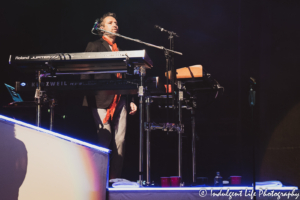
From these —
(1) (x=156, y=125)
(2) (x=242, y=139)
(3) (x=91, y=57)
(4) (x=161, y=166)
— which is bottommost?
(4) (x=161, y=166)

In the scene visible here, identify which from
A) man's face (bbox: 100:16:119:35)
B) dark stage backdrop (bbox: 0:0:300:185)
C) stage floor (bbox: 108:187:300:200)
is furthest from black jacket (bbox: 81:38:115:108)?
stage floor (bbox: 108:187:300:200)

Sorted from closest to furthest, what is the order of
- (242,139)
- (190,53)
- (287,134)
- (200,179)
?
(200,179), (287,134), (242,139), (190,53)

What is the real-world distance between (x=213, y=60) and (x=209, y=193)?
254 cm

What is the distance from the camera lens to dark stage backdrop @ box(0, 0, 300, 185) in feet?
12.4

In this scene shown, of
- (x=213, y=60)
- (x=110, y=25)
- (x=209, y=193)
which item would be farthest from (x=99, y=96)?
(x=213, y=60)

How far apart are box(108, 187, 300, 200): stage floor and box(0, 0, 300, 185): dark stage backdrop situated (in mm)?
1249

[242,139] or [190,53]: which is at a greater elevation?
[190,53]

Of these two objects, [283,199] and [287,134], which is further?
[287,134]

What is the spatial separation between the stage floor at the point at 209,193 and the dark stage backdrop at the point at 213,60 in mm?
1249

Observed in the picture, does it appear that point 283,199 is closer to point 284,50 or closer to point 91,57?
point 91,57

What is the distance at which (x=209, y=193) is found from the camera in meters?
2.23

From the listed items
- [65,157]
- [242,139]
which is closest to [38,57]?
[65,157]

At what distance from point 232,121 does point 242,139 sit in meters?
0.27

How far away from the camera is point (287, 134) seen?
374 centimetres
